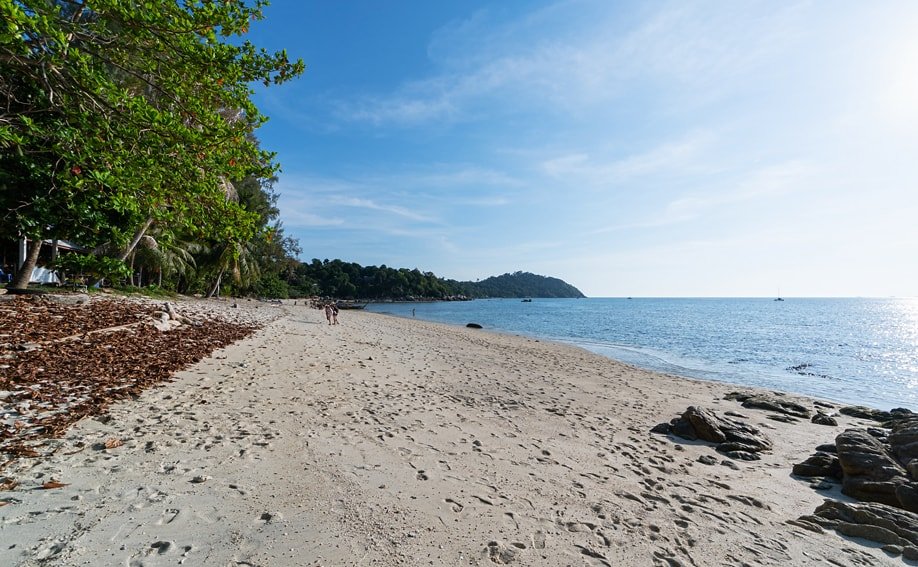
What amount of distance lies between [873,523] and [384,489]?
5278 mm

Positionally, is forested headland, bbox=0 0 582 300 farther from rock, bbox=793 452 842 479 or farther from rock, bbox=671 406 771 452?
rock, bbox=793 452 842 479

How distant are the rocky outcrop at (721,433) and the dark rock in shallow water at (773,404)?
3.58m

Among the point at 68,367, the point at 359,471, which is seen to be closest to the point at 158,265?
the point at 68,367

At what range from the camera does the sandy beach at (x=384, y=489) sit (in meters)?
3.12

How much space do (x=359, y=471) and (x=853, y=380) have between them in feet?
74.4

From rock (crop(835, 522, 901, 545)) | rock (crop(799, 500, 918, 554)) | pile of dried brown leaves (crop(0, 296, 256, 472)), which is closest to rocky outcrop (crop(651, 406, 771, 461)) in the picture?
rock (crop(799, 500, 918, 554))

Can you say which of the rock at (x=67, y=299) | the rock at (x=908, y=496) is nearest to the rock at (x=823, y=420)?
the rock at (x=908, y=496)

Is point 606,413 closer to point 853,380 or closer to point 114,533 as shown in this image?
point 114,533

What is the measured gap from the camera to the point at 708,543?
384 centimetres

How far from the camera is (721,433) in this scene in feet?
23.8

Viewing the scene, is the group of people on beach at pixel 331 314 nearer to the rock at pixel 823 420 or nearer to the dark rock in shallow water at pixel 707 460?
the dark rock in shallow water at pixel 707 460

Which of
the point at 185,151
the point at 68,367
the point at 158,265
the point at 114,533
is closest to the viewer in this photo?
the point at 114,533

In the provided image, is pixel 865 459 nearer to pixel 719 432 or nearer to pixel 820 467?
pixel 820 467

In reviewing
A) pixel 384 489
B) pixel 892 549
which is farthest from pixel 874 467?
pixel 384 489
